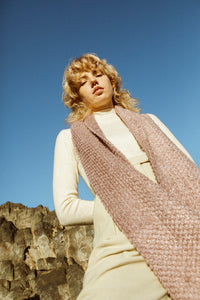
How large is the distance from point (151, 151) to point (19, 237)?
2204cm

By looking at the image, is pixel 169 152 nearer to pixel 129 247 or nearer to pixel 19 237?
pixel 129 247

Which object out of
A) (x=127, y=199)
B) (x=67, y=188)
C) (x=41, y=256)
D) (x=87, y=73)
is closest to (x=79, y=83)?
(x=87, y=73)

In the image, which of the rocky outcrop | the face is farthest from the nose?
the rocky outcrop

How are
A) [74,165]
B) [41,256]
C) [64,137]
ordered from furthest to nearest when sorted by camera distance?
[41,256] → [64,137] → [74,165]

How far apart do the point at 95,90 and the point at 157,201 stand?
93cm

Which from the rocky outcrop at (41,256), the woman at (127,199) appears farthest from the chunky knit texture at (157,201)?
the rocky outcrop at (41,256)

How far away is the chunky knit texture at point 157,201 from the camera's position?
0.91 meters

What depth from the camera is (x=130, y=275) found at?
91cm

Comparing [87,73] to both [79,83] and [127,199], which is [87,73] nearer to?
[79,83]

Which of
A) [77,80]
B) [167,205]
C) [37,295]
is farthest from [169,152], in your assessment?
[37,295]

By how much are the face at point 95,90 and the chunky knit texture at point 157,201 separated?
293mm

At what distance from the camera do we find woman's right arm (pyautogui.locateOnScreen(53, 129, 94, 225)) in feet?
3.98

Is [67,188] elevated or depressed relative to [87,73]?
depressed

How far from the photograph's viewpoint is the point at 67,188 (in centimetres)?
129
